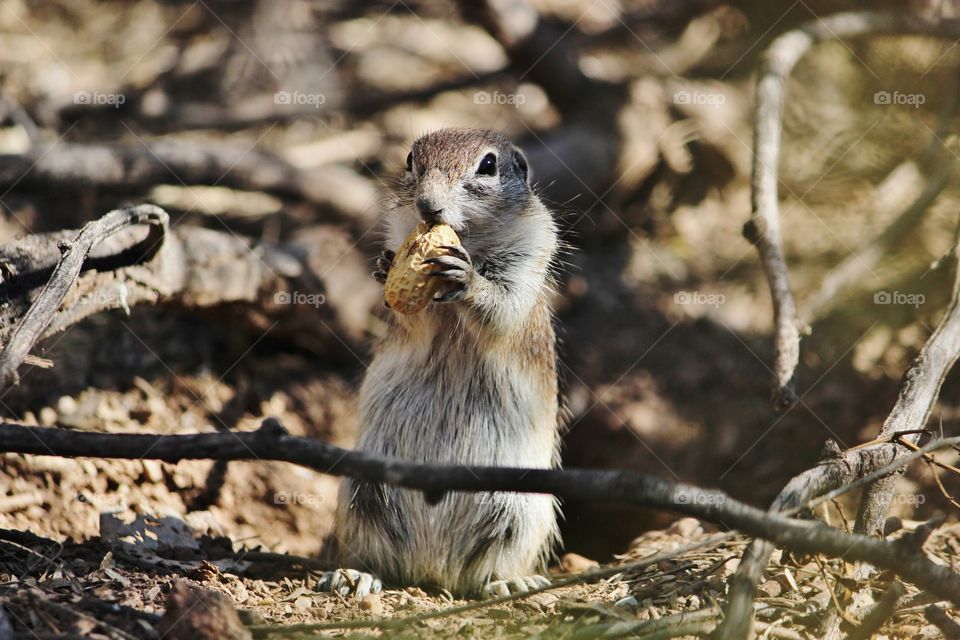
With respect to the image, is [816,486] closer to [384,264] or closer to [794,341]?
[794,341]

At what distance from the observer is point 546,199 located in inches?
269

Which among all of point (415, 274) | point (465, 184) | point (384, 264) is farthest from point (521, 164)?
point (415, 274)

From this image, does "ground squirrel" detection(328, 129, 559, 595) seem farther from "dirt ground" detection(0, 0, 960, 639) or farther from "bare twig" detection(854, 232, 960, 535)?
"bare twig" detection(854, 232, 960, 535)

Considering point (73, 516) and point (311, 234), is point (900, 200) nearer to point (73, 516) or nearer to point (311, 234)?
point (311, 234)

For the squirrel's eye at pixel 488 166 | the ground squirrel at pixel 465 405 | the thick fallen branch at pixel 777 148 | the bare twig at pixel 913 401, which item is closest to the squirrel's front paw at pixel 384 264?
the ground squirrel at pixel 465 405

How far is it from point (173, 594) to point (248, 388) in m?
3.38

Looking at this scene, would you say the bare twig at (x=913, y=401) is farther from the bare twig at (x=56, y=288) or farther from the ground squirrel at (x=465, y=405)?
the bare twig at (x=56, y=288)

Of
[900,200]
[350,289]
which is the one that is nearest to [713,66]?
[900,200]

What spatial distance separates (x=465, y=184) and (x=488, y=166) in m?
0.25

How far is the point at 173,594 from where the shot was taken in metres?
3.31

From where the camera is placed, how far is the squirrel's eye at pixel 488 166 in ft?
17.2

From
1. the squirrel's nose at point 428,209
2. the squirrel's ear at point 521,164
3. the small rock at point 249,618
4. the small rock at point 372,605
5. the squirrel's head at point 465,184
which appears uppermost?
the squirrel's ear at point 521,164

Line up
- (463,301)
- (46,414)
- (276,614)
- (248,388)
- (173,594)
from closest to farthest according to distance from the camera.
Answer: (173,594) < (276,614) < (463,301) < (46,414) < (248,388)

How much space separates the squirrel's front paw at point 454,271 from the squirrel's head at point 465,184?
10.8 inches
